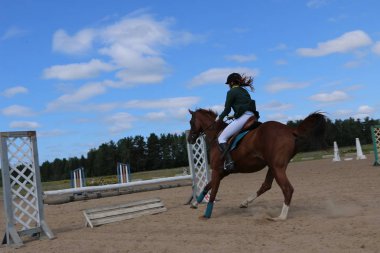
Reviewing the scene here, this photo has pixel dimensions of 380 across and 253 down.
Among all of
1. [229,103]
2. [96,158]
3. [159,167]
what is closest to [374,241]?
[229,103]

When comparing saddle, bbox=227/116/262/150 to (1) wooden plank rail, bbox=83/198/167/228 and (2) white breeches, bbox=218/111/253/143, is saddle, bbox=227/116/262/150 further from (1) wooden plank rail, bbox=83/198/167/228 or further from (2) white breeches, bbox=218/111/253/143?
(1) wooden plank rail, bbox=83/198/167/228

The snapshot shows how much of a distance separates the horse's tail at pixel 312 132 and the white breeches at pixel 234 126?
0.99 metres

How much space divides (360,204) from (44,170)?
8226 cm

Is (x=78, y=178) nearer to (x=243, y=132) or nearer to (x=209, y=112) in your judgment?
(x=209, y=112)

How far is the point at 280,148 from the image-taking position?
6512 millimetres

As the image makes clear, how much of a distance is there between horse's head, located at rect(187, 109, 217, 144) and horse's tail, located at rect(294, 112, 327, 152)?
193 cm

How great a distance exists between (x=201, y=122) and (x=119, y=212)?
2.38 meters

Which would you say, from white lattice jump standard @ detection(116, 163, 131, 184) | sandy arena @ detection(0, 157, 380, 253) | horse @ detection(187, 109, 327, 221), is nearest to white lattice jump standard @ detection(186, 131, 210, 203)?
sandy arena @ detection(0, 157, 380, 253)

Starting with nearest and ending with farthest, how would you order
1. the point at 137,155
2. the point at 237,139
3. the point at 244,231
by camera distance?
the point at 244,231 → the point at 237,139 → the point at 137,155

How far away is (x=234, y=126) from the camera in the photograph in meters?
7.25

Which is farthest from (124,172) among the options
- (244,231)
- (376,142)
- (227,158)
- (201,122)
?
(244,231)

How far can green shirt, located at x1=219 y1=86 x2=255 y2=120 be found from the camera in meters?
7.26

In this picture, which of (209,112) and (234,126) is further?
(209,112)

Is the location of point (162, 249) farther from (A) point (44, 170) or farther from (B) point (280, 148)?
(A) point (44, 170)
